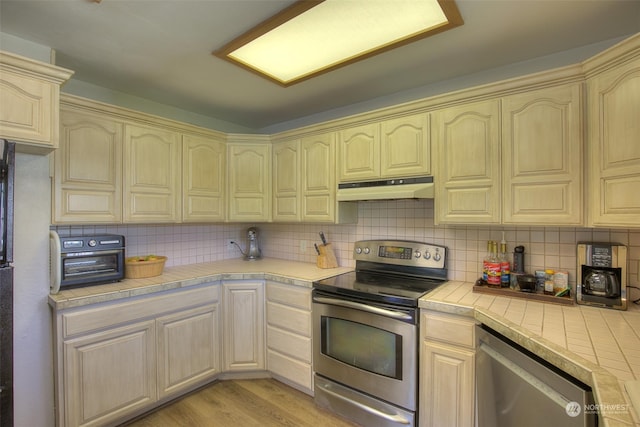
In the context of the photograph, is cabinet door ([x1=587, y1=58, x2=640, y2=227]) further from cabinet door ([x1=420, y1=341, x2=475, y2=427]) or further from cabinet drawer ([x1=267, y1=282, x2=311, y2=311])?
cabinet drawer ([x1=267, y1=282, x2=311, y2=311])

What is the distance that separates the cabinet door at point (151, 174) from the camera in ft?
6.90

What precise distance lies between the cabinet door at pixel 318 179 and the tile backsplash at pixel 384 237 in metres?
0.32

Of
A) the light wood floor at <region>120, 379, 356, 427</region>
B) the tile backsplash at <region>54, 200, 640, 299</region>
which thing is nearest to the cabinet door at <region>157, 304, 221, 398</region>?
the light wood floor at <region>120, 379, 356, 427</region>

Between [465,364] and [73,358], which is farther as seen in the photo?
[73,358]

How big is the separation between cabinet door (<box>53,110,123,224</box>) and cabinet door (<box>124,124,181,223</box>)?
65 mm

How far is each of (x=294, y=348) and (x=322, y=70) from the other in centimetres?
196

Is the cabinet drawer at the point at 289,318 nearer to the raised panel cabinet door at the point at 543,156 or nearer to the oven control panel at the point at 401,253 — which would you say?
the oven control panel at the point at 401,253

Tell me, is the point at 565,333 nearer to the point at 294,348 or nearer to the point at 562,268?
the point at 562,268

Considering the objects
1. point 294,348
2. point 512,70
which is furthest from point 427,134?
point 294,348

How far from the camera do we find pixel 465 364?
1.52 meters

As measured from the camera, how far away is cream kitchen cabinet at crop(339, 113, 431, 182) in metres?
1.95

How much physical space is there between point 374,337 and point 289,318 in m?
0.71

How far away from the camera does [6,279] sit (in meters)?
1.32

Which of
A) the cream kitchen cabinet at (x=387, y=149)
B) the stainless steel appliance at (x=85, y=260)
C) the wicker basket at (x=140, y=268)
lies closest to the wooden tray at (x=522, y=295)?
the cream kitchen cabinet at (x=387, y=149)
